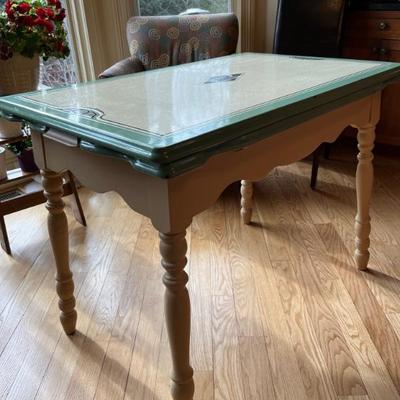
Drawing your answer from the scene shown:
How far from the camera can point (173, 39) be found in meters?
2.56

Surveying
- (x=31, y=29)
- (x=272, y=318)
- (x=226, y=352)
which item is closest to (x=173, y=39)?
(x=31, y=29)

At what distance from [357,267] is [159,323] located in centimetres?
81

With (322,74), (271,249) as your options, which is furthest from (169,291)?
(271,249)

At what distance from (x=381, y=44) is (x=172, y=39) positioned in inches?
46.8

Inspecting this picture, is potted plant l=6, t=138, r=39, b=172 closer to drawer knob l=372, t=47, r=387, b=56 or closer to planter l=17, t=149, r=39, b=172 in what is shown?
planter l=17, t=149, r=39, b=172

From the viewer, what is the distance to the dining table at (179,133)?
876mm

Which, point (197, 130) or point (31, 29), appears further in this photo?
point (31, 29)

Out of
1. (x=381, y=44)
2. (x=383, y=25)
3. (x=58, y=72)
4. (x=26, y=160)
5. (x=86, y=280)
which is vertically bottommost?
(x=86, y=280)

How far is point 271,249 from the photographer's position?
194cm

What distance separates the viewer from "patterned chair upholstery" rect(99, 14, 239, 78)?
250 centimetres

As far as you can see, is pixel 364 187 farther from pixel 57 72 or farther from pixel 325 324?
pixel 57 72

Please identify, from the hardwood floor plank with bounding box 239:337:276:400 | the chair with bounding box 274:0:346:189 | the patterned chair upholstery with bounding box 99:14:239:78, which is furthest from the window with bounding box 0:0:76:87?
the hardwood floor plank with bounding box 239:337:276:400

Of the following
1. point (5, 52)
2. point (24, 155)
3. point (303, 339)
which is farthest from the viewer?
point (24, 155)

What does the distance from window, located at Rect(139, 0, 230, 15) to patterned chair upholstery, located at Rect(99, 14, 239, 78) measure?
0.39 m
